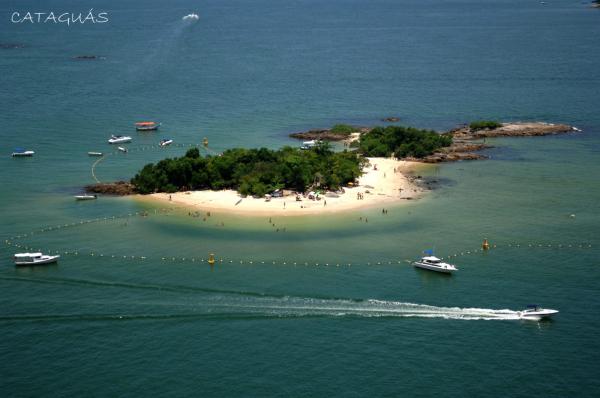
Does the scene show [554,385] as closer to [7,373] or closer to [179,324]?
[179,324]

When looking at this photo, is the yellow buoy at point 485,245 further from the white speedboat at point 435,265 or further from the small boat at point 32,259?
the small boat at point 32,259

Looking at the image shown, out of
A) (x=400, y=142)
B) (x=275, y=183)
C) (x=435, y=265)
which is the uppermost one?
(x=400, y=142)

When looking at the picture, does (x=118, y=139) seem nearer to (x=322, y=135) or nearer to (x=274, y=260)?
(x=322, y=135)

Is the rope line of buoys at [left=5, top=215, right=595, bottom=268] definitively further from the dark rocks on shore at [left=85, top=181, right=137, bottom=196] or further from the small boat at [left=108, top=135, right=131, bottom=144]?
the small boat at [left=108, top=135, right=131, bottom=144]

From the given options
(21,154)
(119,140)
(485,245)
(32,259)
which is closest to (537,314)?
(485,245)

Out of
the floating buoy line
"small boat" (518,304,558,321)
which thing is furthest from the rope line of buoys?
"small boat" (518,304,558,321)

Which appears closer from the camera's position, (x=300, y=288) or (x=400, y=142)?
(x=300, y=288)
